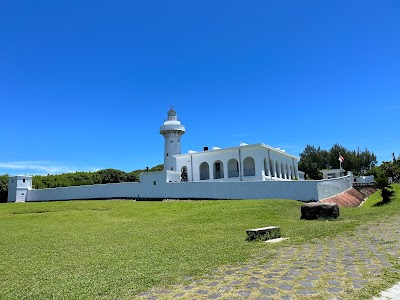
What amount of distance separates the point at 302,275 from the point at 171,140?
3738 centimetres

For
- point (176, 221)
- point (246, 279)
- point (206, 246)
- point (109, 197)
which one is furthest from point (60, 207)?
point (246, 279)

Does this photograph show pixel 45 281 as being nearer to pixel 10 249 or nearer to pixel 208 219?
pixel 10 249

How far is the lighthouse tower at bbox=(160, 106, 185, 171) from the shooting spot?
4164 cm

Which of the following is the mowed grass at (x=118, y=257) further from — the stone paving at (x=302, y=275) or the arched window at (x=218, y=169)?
the arched window at (x=218, y=169)

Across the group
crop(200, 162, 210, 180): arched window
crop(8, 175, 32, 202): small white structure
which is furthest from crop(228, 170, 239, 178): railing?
crop(8, 175, 32, 202): small white structure

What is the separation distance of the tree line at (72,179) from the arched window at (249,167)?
2275 centimetres

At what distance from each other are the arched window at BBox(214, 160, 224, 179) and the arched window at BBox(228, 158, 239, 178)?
0.93m

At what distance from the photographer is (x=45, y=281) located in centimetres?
589

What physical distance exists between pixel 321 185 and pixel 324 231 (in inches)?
520

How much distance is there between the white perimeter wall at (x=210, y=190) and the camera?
22.3 meters

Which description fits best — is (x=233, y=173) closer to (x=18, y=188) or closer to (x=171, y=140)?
(x=171, y=140)

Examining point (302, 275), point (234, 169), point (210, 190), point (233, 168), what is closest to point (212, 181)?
point (210, 190)

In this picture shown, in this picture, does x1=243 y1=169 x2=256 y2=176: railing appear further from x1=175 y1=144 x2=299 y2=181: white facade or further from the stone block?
the stone block

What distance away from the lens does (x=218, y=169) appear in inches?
1432
